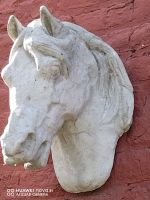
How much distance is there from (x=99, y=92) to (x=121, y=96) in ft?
0.25

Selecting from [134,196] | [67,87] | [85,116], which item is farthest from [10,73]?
[134,196]

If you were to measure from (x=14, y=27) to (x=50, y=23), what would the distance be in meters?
0.13

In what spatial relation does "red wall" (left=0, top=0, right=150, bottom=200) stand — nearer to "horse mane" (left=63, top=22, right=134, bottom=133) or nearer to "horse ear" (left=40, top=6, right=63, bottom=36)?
"horse mane" (left=63, top=22, right=134, bottom=133)

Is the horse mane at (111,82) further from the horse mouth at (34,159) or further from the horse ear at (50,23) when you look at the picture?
the horse mouth at (34,159)

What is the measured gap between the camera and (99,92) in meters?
1.81

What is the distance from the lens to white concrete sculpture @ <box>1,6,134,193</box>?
156 cm

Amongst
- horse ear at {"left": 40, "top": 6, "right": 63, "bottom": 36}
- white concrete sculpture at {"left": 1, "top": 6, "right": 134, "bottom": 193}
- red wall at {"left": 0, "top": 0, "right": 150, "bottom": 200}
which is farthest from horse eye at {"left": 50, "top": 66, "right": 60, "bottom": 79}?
red wall at {"left": 0, "top": 0, "right": 150, "bottom": 200}

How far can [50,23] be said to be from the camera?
1696 millimetres

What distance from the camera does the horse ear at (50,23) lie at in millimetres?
1668

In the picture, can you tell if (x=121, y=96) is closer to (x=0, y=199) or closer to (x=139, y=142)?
(x=139, y=142)

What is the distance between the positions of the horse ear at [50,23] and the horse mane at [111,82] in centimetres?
11

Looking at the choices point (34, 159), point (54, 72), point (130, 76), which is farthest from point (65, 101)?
point (130, 76)

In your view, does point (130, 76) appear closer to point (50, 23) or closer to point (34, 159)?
point (50, 23)

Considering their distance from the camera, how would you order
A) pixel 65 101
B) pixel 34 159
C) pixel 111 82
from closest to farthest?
pixel 34 159
pixel 65 101
pixel 111 82
